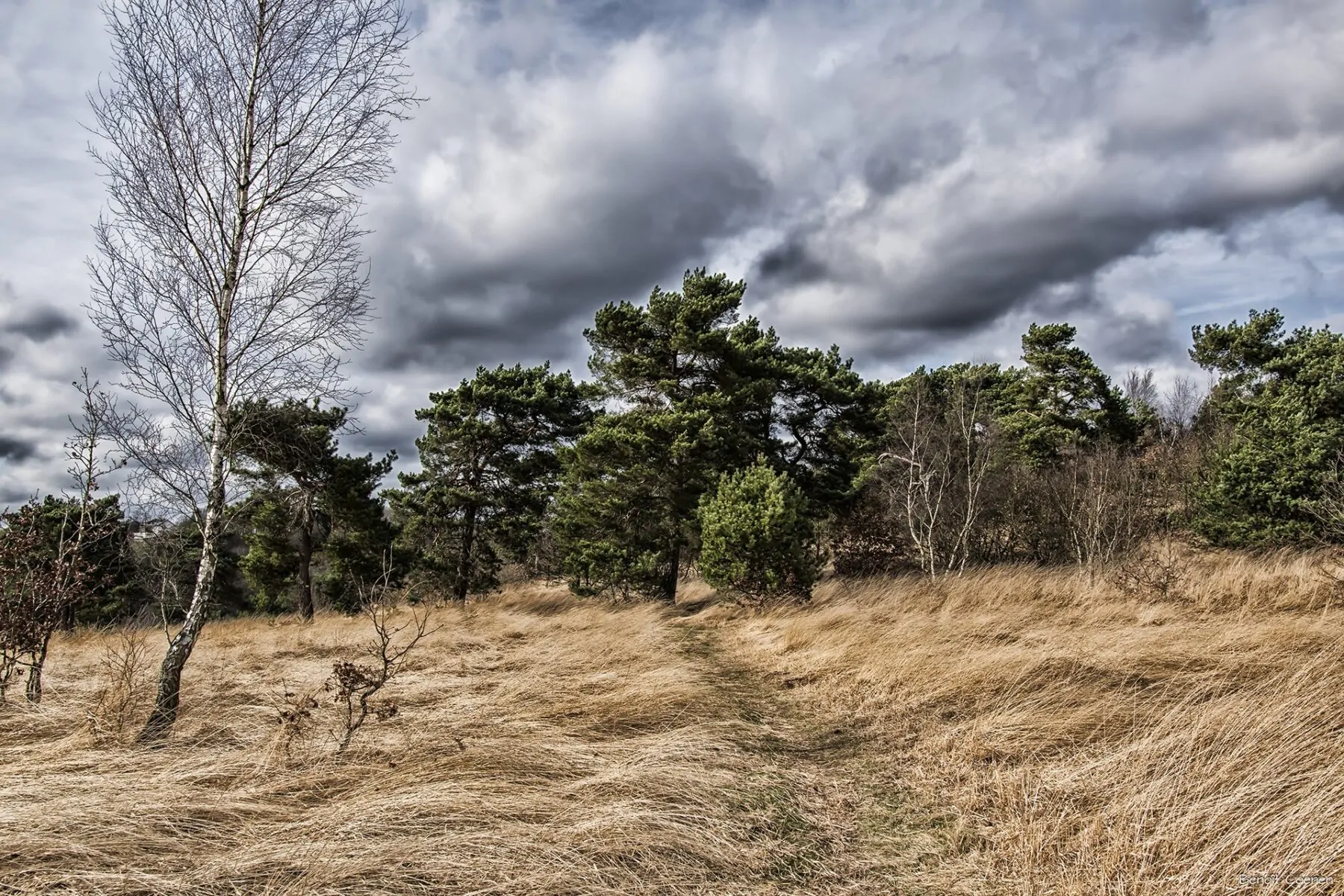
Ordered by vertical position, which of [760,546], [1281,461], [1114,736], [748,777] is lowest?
[748,777]

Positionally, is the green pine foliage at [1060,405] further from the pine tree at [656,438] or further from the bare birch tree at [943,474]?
the pine tree at [656,438]

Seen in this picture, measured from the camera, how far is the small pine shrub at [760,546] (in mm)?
12797

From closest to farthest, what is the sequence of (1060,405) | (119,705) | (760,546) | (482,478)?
(119,705), (760,546), (482,478), (1060,405)

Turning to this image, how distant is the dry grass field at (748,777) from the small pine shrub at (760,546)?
5.37 m

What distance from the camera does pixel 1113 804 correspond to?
3221mm

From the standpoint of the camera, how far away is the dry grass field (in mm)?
2844

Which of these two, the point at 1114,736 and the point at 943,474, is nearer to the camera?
the point at 1114,736

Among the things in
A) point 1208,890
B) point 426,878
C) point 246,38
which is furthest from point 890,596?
point 246,38

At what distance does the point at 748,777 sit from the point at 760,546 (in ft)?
28.8

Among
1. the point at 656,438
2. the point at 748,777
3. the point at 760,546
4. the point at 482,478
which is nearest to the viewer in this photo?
the point at 748,777

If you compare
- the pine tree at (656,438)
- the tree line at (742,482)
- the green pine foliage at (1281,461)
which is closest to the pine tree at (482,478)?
the tree line at (742,482)

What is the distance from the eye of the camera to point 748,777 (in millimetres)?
4160

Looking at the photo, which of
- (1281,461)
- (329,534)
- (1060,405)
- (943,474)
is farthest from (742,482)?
(1060,405)

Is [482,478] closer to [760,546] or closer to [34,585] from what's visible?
[760,546]
